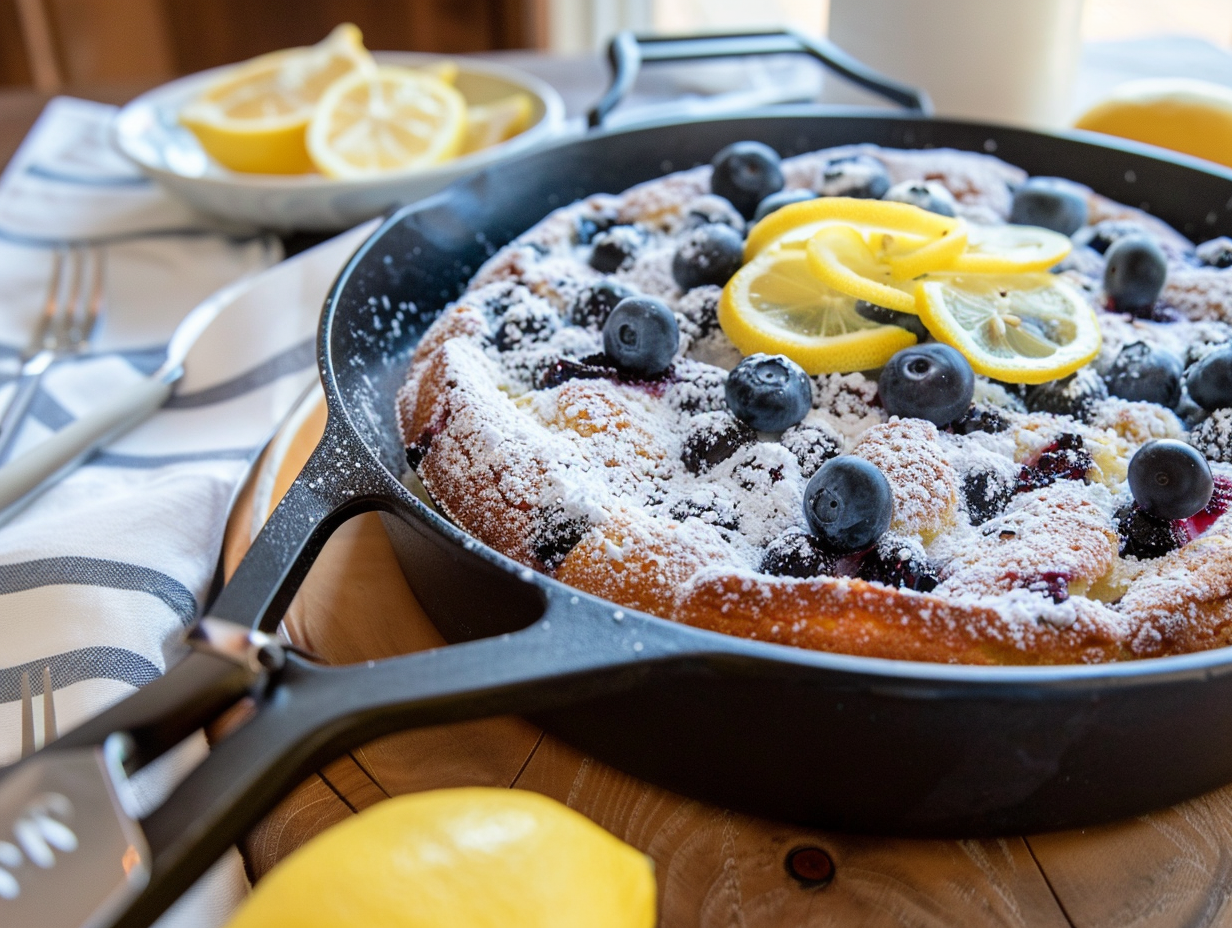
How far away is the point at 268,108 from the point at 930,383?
5.80 ft

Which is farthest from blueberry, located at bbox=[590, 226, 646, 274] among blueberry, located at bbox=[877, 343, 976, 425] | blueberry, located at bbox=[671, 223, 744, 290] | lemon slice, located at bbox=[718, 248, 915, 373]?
blueberry, located at bbox=[877, 343, 976, 425]

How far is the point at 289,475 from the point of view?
1276mm

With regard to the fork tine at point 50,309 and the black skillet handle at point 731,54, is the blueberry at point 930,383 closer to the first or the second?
the black skillet handle at point 731,54

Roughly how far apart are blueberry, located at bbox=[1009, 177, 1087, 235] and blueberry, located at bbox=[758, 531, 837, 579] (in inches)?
30.4

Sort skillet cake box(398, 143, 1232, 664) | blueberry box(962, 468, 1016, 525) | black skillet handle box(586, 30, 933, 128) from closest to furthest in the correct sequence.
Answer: skillet cake box(398, 143, 1232, 664), blueberry box(962, 468, 1016, 525), black skillet handle box(586, 30, 933, 128)

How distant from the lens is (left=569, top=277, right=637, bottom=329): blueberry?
50.6 inches

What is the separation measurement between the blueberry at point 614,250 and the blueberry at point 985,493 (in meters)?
0.59

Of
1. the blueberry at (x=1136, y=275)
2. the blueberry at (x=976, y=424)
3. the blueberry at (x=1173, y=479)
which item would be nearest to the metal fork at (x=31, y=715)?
the blueberry at (x=976, y=424)

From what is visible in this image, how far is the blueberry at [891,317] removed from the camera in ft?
3.83

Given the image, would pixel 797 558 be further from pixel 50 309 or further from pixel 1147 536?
pixel 50 309

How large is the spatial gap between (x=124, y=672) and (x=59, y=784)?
0.46 meters

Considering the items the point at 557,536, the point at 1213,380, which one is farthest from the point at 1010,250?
the point at 557,536

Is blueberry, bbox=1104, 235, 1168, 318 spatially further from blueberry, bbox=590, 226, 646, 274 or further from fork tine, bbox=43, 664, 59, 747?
fork tine, bbox=43, 664, 59, 747

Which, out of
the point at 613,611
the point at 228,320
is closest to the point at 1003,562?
the point at 613,611
